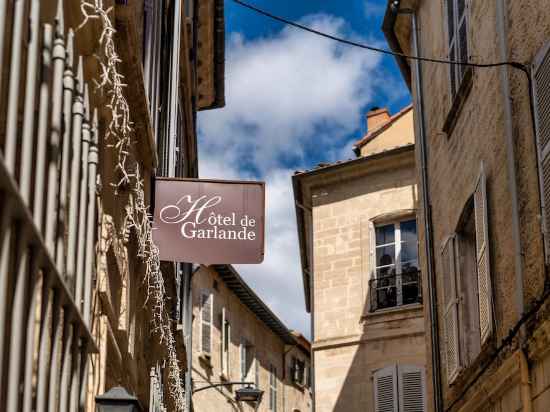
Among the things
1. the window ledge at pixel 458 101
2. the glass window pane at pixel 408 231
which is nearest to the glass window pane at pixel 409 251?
the glass window pane at pixel 408 231

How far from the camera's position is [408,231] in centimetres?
2248

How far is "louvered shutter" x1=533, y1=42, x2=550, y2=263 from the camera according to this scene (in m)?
8.20

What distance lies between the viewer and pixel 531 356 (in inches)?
335

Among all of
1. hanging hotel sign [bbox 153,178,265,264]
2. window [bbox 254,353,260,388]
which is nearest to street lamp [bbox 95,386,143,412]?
hanging hotel sign [bbox 153,178,265,264]

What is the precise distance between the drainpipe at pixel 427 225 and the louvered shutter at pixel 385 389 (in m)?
7.87

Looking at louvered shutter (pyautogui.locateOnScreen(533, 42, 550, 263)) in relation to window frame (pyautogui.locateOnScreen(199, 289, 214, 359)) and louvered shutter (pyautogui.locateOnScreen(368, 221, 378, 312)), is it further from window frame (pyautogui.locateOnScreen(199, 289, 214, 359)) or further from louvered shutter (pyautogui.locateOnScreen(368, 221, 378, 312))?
window frame (pyautogui.locateOnScreen(199, 289, 214, 359))

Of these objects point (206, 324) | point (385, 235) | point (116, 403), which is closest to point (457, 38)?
point (116, 403)

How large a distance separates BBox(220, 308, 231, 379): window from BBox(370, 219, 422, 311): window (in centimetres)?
816

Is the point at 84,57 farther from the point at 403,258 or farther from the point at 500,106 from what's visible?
the point at 403,258

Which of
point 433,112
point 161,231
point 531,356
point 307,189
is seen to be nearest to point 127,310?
point 161,231

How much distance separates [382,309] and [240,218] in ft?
45.6

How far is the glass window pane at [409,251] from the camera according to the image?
71.8 ft

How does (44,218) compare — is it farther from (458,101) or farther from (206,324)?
(206,324)

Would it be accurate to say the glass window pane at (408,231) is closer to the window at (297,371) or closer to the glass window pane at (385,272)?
the glass window pane at (385,272)
